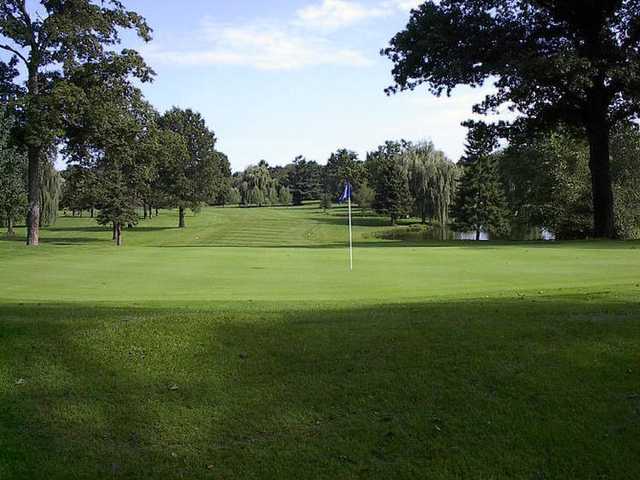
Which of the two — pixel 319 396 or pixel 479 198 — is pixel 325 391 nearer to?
pixel 319 396

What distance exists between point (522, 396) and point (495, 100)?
1042 inches

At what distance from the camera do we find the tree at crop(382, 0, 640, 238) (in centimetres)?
2589

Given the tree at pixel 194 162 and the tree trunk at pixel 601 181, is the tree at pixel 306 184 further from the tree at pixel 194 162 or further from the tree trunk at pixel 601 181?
the tree trunk at pixel 601 181

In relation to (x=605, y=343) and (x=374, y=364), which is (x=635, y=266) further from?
(x=374, y=364)

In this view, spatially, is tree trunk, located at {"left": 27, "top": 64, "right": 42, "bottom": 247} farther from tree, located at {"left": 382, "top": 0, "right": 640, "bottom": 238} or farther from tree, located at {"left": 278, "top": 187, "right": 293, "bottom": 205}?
tree, located at {"left": 278, "top": 187, "right": 293, "bottom": 205}

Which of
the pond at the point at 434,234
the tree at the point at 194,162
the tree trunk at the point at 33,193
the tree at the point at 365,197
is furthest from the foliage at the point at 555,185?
the tree at the point at 365,197

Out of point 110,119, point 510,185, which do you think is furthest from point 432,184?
point 110,119

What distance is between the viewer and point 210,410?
5.09 meters

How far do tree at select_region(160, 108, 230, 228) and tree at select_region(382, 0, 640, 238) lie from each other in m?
42.8

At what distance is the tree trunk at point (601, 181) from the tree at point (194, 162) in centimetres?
4792

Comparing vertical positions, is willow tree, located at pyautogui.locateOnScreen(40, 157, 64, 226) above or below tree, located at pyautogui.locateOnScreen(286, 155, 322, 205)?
below

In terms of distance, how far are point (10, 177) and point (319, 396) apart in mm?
49425

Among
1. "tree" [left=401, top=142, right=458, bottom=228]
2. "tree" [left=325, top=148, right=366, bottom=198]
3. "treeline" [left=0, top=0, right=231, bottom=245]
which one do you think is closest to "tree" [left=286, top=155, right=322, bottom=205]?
"tree" [left=325, top=148, right=366, bottom=198]

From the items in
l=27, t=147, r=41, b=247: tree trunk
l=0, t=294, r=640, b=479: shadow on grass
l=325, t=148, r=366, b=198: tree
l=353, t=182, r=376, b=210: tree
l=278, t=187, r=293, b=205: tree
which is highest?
l=325, t=148, r=366, b=198: tree
